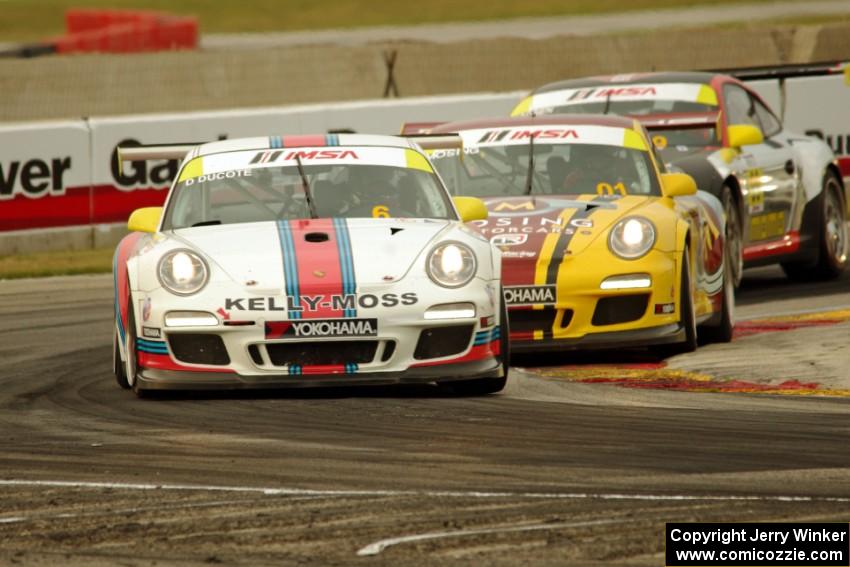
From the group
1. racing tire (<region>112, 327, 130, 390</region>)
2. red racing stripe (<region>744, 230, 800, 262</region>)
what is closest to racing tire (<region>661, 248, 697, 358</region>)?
racing tire (<region>112, 327, 130, 390</region>)

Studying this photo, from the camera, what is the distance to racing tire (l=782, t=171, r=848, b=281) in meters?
14.1

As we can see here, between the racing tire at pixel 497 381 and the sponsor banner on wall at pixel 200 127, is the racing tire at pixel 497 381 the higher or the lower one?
the lower one

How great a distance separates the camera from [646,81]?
13.9 m

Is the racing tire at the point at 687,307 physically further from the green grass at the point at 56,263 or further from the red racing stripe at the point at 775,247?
the green grass at the point at 56,263

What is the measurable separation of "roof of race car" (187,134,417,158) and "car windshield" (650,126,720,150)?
3823 millimetres

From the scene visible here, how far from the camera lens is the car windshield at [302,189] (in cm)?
919

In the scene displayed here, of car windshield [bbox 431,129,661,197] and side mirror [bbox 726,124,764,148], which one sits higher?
side mirror [bbox 726,124,764,148]

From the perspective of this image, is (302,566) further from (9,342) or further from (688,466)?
(9,342)

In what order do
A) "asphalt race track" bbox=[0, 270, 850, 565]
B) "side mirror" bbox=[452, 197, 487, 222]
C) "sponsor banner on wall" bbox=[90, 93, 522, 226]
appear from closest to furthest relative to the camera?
"asphalt race track" bbox=[0, 270, 850, 565]
"side mirror" bbox=[452, 197, 487, 222]
"sponsor banner on wall" bbox=[90, 93, 522, 226]

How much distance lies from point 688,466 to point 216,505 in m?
1.63

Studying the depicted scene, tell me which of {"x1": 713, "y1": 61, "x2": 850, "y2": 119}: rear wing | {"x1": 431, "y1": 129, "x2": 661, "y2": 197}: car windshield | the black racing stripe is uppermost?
{"x1": 713, "y1": 61, "x2": 850, "y2": 119}: rear wing

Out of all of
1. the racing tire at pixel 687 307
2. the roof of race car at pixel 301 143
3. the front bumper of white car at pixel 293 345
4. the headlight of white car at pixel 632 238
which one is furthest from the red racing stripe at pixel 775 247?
the front bumper of white car at pixel 293 345

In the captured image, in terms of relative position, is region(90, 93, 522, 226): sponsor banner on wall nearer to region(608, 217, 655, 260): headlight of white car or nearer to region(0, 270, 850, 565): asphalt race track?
region(608, 217, 655, 260): headlight of white car

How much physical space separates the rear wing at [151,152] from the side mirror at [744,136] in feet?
14.3
